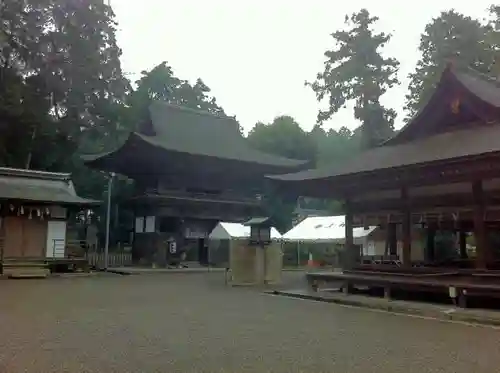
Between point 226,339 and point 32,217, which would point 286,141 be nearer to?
point 32,217

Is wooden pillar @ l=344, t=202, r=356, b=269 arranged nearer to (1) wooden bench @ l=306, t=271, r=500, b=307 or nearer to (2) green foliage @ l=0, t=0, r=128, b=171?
(1) wooden bench @ l=306, t=271, r=500, b=307

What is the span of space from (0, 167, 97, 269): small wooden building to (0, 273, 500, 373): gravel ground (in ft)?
34.3

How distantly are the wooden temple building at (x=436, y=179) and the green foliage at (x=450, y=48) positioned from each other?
18.1m

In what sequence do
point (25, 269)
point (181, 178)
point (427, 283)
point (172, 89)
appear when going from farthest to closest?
point (172, 89) → point (181, 178) → point (25, 269) → point (427, 283)

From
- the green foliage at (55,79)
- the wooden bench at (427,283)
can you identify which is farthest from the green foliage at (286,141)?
the wooden bench at (427,283)

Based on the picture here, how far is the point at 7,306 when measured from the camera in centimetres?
1100

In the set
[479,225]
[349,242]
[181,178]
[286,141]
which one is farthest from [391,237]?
[286,141]

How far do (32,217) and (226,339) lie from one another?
17.6 m

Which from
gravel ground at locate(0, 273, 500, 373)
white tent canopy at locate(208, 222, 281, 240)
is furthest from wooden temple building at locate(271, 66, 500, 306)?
white tent canopy at locate(208, 222, 281, 240)

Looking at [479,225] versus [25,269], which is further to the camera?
[25,269]

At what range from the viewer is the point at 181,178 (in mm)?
30484

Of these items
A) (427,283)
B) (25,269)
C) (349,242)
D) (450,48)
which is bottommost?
(25,269)

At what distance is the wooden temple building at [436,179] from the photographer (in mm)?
11250

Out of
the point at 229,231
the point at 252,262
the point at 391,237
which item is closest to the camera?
the point at 252,262
